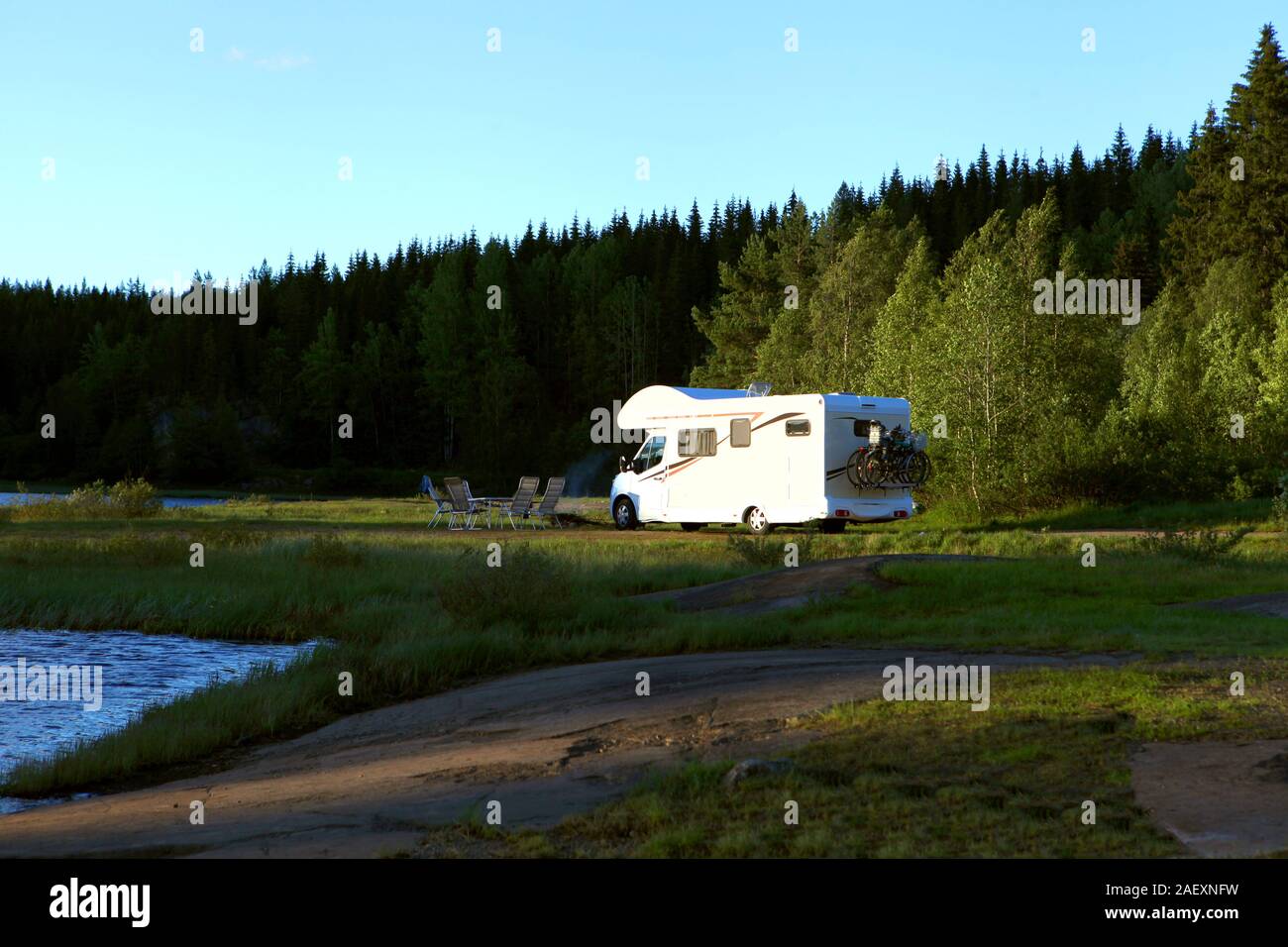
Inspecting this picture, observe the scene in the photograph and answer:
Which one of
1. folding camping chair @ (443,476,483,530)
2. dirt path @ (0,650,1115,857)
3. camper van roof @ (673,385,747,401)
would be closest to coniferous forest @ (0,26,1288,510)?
camper van roof @ (673,385,747,401)

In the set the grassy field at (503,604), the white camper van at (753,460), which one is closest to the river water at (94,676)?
the grassy field at (503,604)

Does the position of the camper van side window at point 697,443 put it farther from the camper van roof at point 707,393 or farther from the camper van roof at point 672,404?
the camper van roof at point 707,393

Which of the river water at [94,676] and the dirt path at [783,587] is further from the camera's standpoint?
the dirt path at [783,587]

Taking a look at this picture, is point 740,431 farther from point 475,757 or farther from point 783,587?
point 475,757

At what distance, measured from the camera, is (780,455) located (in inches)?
1023

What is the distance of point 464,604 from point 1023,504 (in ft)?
66.7

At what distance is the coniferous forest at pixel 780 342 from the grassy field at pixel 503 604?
32.0 ft

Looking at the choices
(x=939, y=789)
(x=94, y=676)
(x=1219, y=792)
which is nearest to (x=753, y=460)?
(x=94, y=676)

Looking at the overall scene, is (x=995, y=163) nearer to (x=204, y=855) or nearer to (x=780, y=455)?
(x=780, y=455)

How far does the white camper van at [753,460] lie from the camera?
83.1 feet

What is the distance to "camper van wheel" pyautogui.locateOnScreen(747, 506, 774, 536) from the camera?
86.9 feet

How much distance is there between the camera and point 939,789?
6977mm

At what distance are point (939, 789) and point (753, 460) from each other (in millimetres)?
19663
